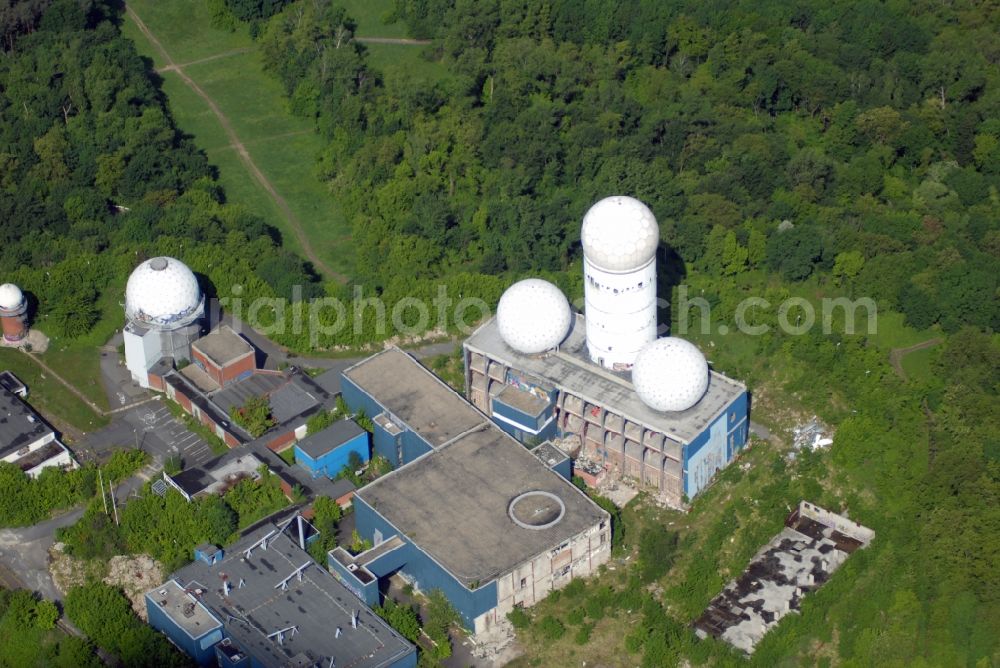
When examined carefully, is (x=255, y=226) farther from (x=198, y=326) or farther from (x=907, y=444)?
(x=907, y=444)

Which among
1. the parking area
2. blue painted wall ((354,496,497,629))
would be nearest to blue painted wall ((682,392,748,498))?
blue painted wall ((354,496,497,629))

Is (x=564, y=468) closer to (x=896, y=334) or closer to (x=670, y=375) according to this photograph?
(x=670, y=375)

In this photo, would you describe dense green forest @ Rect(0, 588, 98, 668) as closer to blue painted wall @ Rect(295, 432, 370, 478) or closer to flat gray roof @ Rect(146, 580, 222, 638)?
flat gray roof @ Rect(146, 580, 222, 638)

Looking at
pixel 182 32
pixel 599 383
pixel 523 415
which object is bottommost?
pixel 523 415

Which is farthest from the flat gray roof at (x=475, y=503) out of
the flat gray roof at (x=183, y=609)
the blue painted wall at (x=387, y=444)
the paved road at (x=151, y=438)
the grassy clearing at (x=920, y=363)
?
the grassy clearing at (x=920, y=363)

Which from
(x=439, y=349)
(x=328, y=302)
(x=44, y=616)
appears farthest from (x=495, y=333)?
(x=44, y=616)

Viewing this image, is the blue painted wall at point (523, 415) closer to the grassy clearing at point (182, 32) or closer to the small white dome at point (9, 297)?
the small white dome at point (9, 297)

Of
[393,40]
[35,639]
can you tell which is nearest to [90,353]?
[35,639]
